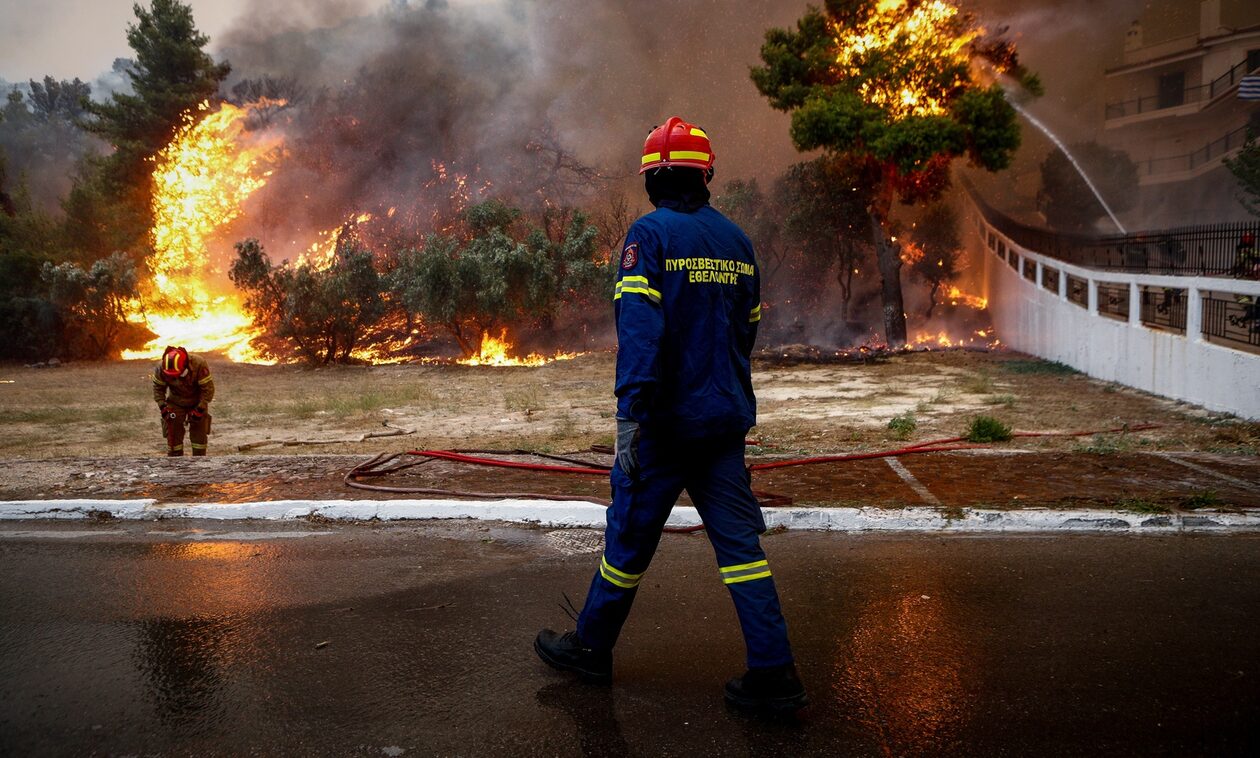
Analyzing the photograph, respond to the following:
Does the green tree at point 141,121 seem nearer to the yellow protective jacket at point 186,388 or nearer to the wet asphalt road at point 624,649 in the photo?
the yellow protective jacket at point 186,388

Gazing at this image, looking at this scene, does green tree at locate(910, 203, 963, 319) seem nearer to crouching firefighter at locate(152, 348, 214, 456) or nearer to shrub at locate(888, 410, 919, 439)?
shrub at locate(888, 410, 919, 439)

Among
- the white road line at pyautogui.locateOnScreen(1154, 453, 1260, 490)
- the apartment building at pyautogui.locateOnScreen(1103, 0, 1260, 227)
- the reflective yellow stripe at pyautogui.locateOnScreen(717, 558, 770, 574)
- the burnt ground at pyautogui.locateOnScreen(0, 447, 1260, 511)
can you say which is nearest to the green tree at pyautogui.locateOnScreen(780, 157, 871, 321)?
the apartment building at pyautogui.locateOnScreen(1103, 0, 1260, 227)

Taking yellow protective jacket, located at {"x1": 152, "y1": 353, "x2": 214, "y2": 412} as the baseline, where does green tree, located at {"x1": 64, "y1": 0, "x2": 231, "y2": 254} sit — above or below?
above

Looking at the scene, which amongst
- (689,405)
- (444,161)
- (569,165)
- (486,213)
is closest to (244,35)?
(444,161)

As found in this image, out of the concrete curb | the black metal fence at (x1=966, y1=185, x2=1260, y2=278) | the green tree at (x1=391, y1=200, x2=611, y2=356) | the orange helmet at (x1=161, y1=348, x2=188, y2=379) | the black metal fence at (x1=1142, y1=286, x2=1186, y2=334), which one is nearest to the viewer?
the concrete curb

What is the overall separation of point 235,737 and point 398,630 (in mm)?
956

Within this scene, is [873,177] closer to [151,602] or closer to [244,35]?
[151,602]

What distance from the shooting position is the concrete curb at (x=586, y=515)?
5016 mm

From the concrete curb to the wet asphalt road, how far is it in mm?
167

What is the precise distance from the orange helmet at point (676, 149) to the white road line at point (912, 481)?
316 centimetres

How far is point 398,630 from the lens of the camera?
3777 mm

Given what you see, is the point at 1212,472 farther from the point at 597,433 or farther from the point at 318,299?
the point at 318,299

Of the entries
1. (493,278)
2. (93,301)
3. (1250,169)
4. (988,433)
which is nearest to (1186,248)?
(1250,169)

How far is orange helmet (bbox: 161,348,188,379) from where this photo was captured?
30.1 feet
